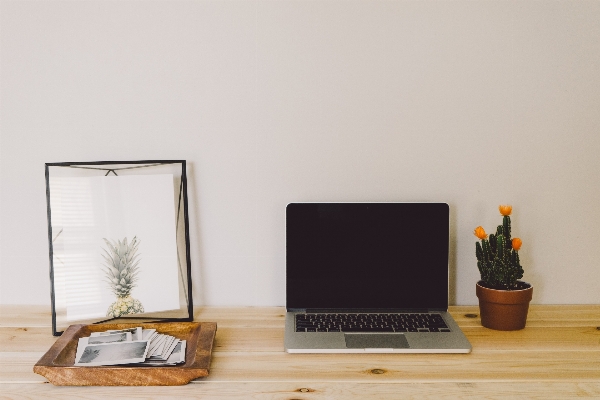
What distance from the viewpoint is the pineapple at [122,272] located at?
1.28 metres

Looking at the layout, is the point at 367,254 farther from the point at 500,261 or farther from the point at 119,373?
the point at 119,373

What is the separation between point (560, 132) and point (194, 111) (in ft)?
3.26

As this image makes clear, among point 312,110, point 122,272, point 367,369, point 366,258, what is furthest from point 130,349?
point 312,110

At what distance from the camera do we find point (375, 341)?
1.12 meters

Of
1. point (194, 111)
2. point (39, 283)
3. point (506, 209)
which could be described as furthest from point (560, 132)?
point (39, 283)

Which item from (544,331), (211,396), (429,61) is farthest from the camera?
(429,61)

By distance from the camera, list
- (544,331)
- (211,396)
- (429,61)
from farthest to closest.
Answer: (429,61) < (544,331) < (211,396)

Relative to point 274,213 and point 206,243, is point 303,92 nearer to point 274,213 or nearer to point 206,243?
point 274,213

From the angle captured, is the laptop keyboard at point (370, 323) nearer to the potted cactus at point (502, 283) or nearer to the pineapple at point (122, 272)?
the potted cactus at point (502, 283)

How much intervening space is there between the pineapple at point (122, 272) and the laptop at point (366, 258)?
41cm

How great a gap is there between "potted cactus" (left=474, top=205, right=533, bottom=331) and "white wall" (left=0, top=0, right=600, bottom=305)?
129mm

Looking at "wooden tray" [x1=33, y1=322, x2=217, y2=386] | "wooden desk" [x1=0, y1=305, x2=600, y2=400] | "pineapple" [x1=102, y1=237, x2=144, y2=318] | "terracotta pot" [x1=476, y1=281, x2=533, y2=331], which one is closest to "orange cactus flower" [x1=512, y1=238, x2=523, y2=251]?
"terracotta pot" [x1=476, y1=281, x2=533, y2=331]

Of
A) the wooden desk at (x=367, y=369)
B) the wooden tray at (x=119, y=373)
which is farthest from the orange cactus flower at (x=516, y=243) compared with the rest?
the wooden tray at (x=119, y=373)

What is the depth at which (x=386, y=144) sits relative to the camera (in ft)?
4.37
